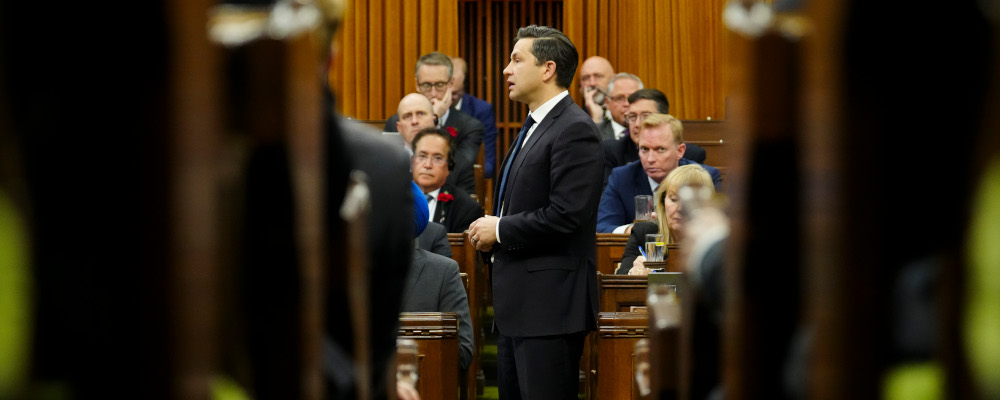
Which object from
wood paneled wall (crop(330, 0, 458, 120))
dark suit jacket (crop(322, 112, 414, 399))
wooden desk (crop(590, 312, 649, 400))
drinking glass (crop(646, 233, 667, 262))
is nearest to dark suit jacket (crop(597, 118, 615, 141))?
wood paneled wall (crop(330, 0, 458, 120))

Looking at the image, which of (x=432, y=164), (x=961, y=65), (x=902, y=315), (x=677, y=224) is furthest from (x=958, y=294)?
(x=432, y=164)

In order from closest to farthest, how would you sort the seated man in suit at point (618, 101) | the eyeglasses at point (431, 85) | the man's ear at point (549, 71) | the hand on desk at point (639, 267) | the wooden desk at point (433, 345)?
the wooden desk at point (433, 345) < the man's ear at point (549, 71) < the hand on desk at point (639, 267) < the seated man in suit at point (618, 101) < the eyeglasses at point (431, 85)

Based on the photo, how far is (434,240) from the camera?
4809 mm

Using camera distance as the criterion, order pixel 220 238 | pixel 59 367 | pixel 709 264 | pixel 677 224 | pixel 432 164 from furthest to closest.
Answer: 1. pixel 432 164
2. pixel 677 224
3. pixel 709 264
4. pixel 220 238
5. pixel 59 367

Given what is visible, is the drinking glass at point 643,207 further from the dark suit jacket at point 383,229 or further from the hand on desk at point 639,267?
the dark suit jacket at point 383,229

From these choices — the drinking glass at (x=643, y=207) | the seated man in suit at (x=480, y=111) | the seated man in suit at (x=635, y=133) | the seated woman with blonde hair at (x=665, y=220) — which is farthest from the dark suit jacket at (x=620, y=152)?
the seated woman with blonde hair at (x=665, y=220)

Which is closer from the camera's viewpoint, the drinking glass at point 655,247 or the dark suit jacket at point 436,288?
the dark suit jacket at point 436,288

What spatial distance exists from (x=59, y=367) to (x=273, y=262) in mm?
245

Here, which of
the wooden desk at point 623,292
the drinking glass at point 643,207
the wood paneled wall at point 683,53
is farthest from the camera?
the wood paneled wall at point 683,53

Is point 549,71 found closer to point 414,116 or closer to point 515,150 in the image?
point 515,150

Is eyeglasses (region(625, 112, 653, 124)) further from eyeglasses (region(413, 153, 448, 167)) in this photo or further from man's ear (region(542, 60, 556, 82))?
man's ear (region(542, 60, 556, 82))

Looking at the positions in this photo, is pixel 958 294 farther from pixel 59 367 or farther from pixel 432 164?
pixel 432 164

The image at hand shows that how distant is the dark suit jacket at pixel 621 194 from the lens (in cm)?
585

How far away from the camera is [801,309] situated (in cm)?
108
